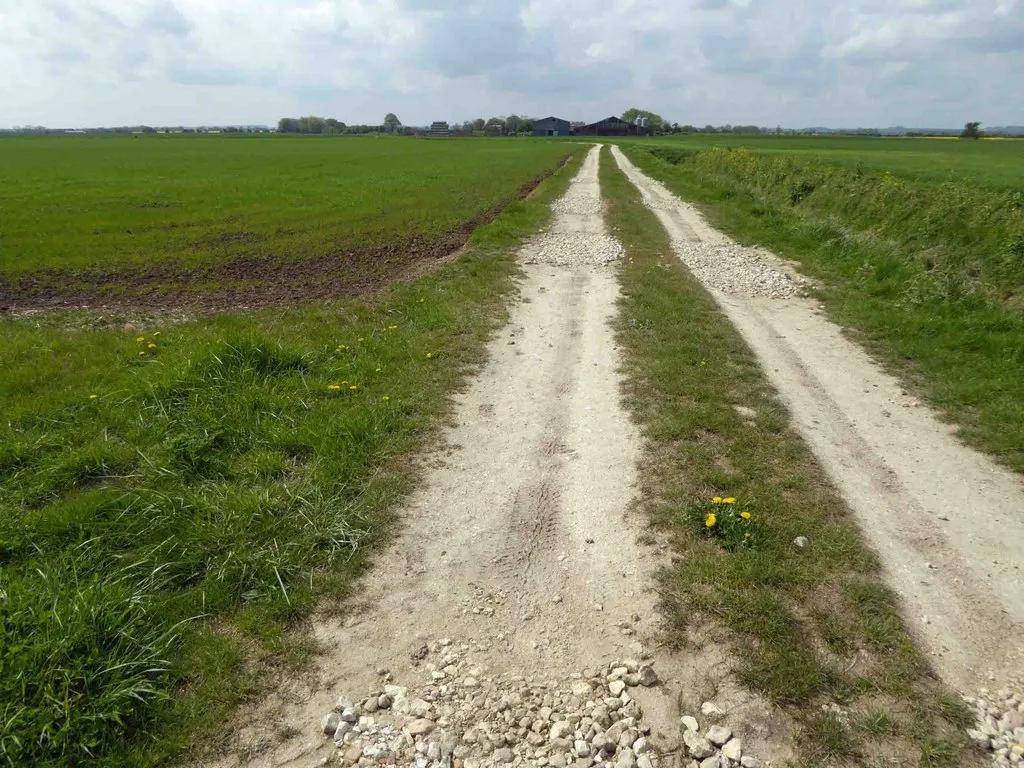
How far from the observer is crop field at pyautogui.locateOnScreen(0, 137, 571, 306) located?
1444cm

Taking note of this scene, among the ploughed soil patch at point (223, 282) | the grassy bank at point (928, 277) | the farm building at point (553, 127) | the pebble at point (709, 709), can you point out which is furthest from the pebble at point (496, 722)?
the farm building at point (553, 127)

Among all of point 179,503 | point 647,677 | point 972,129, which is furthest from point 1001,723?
point 972,129

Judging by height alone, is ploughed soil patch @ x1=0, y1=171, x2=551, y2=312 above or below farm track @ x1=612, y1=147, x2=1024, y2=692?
below

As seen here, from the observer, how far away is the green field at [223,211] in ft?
60.2

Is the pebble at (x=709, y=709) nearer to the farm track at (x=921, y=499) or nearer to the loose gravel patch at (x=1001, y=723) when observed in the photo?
the loose gravel patch at (x=1001, y=723)

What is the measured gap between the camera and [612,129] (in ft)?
555

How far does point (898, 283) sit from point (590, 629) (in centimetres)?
1130

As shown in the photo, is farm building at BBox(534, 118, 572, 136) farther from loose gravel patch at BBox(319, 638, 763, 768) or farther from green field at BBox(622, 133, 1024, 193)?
loose gravel patch at BBox(319, 638, 763, 768)

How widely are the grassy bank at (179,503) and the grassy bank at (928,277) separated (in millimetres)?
6463

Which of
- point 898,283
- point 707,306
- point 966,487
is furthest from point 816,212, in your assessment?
point 966,487

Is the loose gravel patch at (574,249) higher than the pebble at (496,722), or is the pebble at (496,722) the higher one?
the pebble at (496,722)

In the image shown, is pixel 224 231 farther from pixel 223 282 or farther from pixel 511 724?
pixel 511 724

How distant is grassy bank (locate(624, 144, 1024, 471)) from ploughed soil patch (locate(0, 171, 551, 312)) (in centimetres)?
985

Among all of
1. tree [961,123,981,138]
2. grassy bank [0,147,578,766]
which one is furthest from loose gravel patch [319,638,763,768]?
tree [961,123,981,138]
